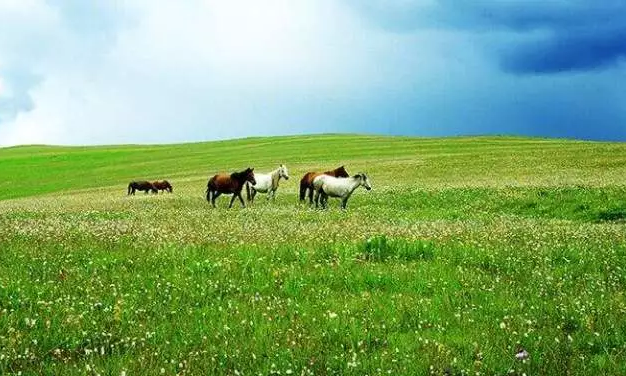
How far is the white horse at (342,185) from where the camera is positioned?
32312 mm

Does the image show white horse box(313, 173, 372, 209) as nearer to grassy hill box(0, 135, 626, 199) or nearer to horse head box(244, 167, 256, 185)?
horse head box(244, 167, 256, 185)

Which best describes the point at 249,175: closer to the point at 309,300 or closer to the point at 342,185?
the point at 342,185

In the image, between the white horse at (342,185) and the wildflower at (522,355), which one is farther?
the white horse at (342,185)

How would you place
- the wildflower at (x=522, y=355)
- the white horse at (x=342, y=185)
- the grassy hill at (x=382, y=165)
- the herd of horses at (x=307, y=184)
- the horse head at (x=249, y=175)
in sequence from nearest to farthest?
the wildflower at (x=522, y=355) < the white horse at (x=342, y=185) < the herd of horses at (x=307, y=184) < the horse head at (x=249, y=175) < the grassy hill at (x=382, y=165)

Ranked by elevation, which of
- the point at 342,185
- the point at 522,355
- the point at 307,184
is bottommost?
the point at 307,184

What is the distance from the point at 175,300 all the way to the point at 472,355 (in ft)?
14.0

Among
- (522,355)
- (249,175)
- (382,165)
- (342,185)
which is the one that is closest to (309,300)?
(522,355)

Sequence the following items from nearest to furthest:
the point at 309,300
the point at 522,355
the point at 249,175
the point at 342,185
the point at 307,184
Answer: the point at 522,355 < the point at 309,300 < the point at 342,185 < the point at 307,184 < the point at 249,175

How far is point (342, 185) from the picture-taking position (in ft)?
107

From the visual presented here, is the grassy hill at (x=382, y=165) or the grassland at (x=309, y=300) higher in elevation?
the grassland at (x=309, y=300)

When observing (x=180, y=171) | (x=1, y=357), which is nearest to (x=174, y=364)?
(x=1, y=357)

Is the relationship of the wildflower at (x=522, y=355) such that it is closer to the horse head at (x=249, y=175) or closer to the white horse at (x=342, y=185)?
the white horse at (x=342, y=185)

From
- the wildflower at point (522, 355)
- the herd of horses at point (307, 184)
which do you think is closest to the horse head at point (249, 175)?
the herd of horses at point (307, 184)

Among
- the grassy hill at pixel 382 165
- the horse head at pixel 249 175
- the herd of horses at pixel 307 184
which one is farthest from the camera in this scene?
the grassy hill at pixel 382 165
